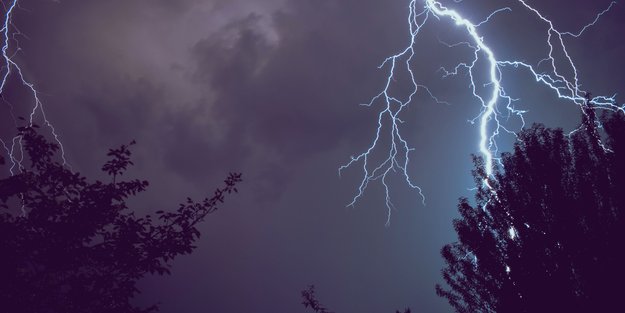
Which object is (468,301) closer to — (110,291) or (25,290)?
(110,291)

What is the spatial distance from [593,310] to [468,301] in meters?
1.61

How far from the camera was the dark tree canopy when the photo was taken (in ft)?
12.6

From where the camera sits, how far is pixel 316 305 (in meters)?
5.70

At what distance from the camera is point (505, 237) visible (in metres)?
4.61

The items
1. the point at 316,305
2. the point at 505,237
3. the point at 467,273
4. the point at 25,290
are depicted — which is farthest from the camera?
the point at 316,305

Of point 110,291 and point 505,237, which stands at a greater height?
point 505,237

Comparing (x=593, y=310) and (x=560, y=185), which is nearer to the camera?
(x=593, y=310)

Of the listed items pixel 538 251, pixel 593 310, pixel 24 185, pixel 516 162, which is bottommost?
pixel 593 310

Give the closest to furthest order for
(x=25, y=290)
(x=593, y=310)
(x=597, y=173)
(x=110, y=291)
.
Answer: (x=25, y=290)
(x=110, y=291)
(x=593, y=310)
(x=597, y=173)

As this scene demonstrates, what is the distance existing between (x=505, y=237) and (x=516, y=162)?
1117 mm

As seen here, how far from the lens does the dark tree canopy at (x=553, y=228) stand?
3.84m

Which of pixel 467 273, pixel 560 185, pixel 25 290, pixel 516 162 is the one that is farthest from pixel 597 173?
→ pixel 25 290

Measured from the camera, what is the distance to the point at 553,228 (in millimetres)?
4133

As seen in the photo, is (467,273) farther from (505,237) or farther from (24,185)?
(24,185)
